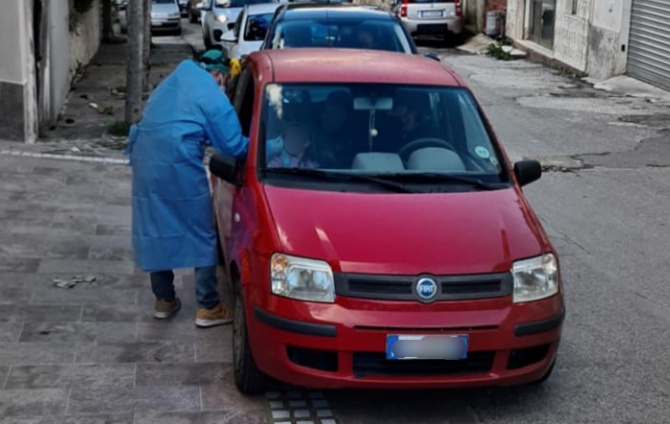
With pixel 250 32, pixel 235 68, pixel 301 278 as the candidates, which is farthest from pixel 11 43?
pixel 301 278

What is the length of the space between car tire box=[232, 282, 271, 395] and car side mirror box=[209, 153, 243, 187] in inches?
25.6

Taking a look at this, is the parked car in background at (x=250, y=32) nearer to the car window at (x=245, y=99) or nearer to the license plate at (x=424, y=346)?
the car window at (x=245, y=99)

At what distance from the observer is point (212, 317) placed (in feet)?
21.7

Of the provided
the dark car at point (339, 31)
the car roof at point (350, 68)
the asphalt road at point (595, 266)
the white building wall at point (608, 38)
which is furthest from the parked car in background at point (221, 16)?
the car roof at point (350, 68)

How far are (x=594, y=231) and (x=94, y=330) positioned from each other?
4.61 metres

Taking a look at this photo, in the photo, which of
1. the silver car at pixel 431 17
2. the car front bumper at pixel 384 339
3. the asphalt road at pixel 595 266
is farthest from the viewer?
the silver car at pixel 431 17

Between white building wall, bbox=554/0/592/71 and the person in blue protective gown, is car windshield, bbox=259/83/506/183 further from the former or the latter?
white building wall, bbox=554/0/592/71

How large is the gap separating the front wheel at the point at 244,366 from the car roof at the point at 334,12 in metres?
7.71

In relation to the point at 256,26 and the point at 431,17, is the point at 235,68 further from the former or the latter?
the point at 431,17

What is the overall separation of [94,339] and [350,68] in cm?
227

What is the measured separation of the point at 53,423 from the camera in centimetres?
523

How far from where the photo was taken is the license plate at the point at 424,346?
16.4 ft

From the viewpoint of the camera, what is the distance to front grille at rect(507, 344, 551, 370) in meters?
5.23

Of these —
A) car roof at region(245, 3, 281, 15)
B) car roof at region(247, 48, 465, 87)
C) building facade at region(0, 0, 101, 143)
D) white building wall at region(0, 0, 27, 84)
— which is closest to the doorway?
car roof at region(245, 3, 281, 15)
